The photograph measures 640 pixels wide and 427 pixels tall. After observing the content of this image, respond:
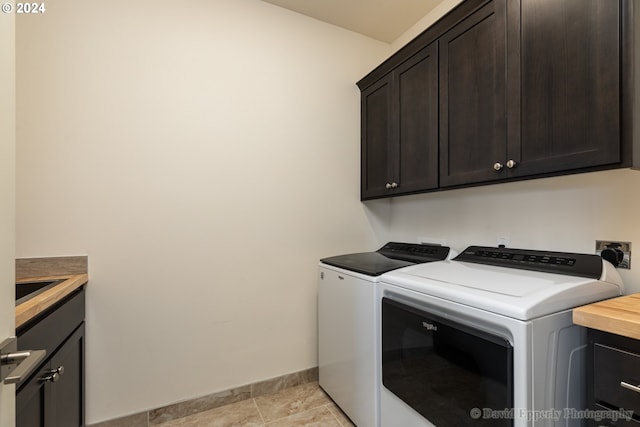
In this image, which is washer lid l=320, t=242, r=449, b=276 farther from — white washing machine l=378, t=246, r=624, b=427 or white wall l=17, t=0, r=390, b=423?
white wall l=17, t=0, r=390, b=423

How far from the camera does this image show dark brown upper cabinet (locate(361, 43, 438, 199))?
5.65 ft

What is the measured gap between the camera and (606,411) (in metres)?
0.88

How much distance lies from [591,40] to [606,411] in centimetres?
122

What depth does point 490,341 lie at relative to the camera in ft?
3.26

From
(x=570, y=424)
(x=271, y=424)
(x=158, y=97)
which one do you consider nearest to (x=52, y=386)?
(x=271, y=424)

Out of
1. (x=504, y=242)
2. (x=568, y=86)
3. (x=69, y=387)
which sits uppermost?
(x=568, y=86)

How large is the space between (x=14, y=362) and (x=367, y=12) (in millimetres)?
2557

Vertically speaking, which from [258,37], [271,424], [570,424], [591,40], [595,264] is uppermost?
[258,37]

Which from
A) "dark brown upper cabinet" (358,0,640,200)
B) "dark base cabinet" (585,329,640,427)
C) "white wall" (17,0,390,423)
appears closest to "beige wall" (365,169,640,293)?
"dark brown upper cabinet" (358,0,640,200)

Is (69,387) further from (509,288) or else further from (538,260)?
(538,260)

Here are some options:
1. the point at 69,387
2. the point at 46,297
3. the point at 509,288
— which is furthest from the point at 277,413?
the point at 509,288

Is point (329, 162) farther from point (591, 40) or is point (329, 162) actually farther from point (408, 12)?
point (591, 40)

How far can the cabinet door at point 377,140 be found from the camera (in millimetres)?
2064

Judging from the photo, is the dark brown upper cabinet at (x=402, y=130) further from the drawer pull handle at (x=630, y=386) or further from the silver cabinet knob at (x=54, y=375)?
the silver cabinet knob at (x=54, y=375)
